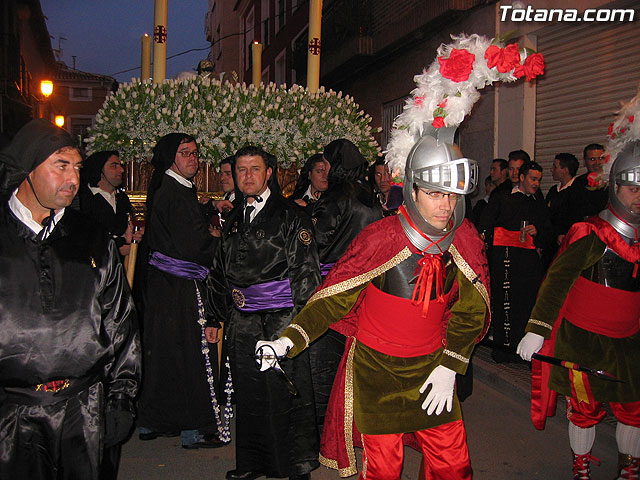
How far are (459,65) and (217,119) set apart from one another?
3028 mm

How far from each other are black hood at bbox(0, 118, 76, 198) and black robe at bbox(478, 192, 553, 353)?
540 cm

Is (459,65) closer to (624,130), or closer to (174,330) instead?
(624,130)

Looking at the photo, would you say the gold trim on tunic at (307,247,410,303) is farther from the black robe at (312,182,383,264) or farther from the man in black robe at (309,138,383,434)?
the black robe at (312,182,383,264)

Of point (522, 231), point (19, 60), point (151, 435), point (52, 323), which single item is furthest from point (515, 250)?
point (19, 60)

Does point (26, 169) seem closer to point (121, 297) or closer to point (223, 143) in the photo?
point (121, 297)

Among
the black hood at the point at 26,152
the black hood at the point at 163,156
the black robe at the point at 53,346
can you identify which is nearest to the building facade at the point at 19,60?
the black hood at the point at 163,156

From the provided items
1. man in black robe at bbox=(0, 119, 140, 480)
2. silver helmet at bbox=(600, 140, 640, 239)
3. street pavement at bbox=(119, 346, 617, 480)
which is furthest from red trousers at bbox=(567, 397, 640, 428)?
man in black robe at bbox=(0, 119, 140, 480)

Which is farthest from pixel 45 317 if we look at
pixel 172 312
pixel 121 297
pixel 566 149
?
pixel 566 149

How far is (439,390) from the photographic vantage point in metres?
3.10

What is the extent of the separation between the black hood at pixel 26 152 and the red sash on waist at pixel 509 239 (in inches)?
215

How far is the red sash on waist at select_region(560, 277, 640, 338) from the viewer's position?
391cm

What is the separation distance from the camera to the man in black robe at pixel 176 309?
15.9 feet

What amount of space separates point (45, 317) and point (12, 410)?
1.32ft

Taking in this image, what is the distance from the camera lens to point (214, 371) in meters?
5.11
